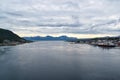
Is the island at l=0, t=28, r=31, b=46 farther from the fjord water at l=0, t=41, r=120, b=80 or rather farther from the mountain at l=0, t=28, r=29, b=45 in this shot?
the fjord water at l=0, t=41, r=120, b=80

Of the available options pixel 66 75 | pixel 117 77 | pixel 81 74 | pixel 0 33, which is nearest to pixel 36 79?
pixel 66 75

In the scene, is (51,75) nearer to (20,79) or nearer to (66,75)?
(66,75)

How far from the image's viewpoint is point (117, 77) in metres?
20.5

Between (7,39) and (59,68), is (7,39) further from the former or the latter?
(59,68)

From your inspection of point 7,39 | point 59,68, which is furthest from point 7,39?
point 59,68

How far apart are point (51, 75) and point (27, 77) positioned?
305 centimetres

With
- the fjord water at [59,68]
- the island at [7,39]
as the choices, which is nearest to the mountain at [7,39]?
the island at [7,39]

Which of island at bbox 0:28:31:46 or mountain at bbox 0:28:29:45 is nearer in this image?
island at bbox 0:28:31:46

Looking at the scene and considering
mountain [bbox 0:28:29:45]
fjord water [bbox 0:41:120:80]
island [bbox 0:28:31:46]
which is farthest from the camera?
mountain [bbox 0:28:29:45]

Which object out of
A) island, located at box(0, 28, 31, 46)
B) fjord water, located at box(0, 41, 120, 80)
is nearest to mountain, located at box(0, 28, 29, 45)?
island, located at box(0, 28, 31, 46)

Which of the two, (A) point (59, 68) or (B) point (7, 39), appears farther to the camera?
(B) point (7, 39)

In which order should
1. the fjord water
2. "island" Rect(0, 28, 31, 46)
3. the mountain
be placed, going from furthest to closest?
the mountain < "island" Rect(0, 28, 31, 46) < the fjord water

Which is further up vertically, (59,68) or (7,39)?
(7,39)

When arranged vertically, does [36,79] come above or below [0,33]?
below
